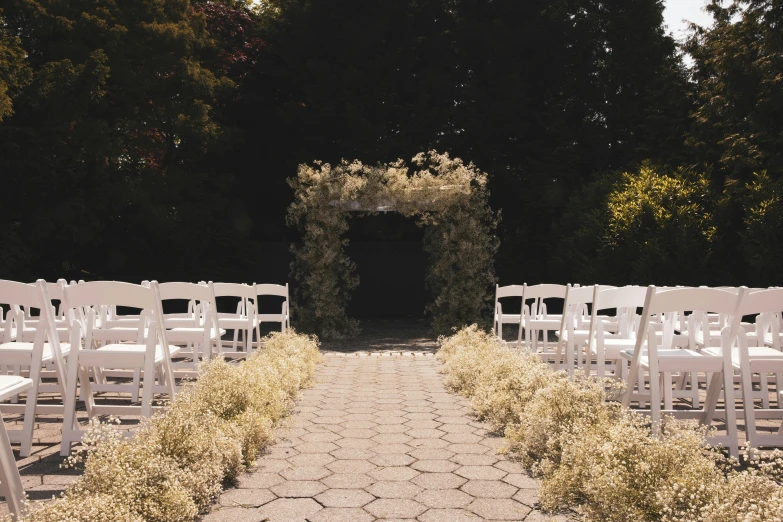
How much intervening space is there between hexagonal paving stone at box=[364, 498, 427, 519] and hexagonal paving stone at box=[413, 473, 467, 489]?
1.02 ft

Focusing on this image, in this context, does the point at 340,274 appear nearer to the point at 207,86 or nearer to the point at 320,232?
the point at 320,232

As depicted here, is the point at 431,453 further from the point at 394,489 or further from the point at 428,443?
the point at 394,489

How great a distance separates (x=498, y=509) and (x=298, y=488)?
3.68 feet

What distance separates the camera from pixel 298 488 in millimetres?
4078

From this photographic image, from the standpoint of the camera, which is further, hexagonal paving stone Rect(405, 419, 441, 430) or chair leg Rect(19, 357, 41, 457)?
hexagonal paving stone Rect(405, 419, 441, 430)

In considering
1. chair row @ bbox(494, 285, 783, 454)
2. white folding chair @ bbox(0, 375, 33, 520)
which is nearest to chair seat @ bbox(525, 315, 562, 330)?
chair row @ bbox(494, 285, 783, 454)

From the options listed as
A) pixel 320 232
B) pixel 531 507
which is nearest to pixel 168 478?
pixel 531 507

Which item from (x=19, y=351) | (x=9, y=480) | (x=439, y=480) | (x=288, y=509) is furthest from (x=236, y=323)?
(x=9, y=480)

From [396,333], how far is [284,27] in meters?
9.61

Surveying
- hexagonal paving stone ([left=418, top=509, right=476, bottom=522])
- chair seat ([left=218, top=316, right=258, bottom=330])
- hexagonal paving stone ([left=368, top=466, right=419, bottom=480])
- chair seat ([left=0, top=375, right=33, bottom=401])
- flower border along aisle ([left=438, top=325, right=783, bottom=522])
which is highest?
chair seat ([left=218, top=316, right=258, bottom=330])

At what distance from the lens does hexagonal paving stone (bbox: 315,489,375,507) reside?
150 inches

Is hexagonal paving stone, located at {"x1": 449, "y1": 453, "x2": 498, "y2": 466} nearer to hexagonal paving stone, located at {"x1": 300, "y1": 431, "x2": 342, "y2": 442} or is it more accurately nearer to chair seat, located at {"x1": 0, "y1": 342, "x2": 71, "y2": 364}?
hexagonal paving stone, located at {"x1": 300, "y1": 431, "x2": 342, "y2": 442}

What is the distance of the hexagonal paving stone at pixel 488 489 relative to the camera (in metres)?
3.97

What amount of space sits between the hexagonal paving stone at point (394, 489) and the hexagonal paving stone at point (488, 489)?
28 cm
